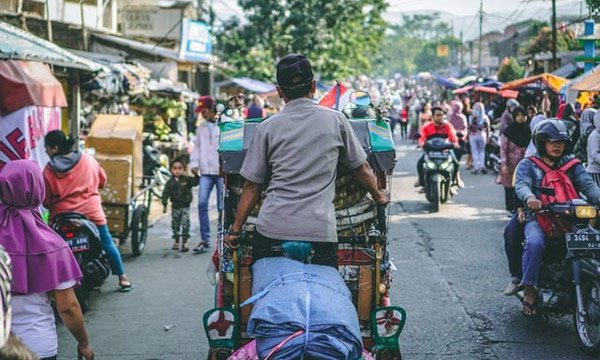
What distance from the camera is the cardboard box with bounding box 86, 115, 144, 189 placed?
10508 mm

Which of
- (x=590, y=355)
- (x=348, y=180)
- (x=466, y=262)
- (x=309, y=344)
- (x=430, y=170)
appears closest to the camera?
(x=309, y=344)

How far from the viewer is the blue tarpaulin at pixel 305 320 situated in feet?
11.7

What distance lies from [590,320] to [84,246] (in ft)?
14.3

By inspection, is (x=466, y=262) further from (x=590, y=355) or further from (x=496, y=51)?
(x=496, y=51)

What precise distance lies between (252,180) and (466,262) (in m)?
5.91

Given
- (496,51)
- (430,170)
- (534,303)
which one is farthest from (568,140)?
(496,51)

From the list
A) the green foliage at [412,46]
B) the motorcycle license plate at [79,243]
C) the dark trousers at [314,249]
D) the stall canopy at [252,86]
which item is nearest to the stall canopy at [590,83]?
the motorcycle license plate at [79,243]

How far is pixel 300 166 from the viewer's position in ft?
14.2

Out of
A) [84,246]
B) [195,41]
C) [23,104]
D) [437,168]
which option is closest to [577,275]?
[84,246]

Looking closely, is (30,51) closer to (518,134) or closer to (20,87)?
(20,87)

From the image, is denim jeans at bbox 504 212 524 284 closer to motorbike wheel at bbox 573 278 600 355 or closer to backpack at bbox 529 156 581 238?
backpack at bbox 529 156 581 238

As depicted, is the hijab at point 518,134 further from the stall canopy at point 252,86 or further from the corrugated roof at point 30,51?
the stall canopy at point 252,86

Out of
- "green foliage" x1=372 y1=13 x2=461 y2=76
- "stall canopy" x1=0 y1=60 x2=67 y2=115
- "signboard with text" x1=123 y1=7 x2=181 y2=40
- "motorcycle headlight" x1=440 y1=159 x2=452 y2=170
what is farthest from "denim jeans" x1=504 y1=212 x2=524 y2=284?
"green foliage" x1=372 y1=13 x2=461 y2=76

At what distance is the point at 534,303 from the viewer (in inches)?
282
